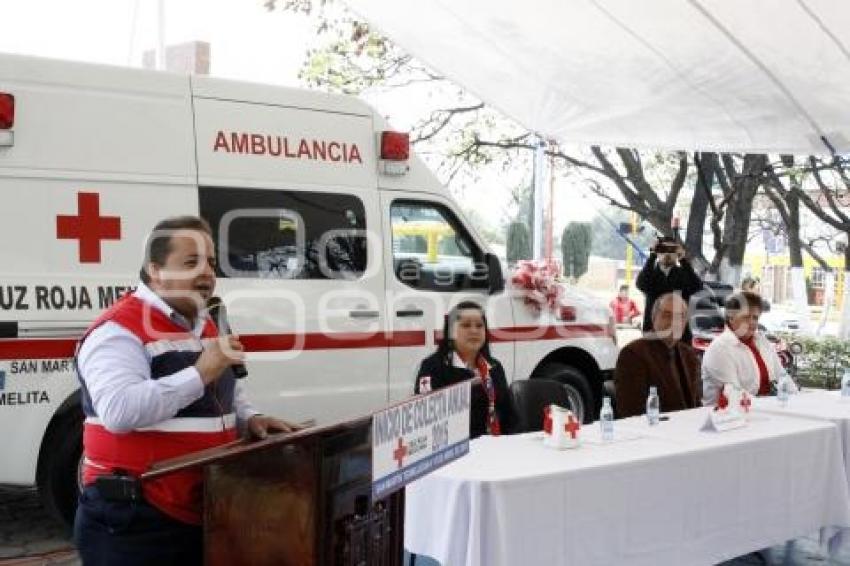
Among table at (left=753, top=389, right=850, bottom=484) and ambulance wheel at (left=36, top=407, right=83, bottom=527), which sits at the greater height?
table at (left=753, top=389, right=850, bottom=484)

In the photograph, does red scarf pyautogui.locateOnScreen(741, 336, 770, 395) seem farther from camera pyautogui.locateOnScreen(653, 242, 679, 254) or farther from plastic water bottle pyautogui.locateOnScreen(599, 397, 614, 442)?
camera pyautogui.locateOnScreen(653, 242, 679, 254)

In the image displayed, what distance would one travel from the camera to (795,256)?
17.5 meters

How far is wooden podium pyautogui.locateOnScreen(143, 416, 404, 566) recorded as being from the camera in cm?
203

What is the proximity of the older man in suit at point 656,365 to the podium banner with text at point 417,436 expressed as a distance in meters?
2.99

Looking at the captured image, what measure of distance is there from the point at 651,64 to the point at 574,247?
16.7 meters

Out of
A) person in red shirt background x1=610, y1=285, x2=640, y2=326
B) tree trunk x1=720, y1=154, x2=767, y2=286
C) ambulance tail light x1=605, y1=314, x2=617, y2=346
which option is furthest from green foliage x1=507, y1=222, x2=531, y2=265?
ambulance tail light x1=605, y1=314, x2=617, y2=346

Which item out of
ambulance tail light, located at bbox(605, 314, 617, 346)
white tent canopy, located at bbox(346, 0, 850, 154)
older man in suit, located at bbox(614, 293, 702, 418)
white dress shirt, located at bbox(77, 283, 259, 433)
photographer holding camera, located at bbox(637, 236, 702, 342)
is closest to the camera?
white dress shirt, located at bbox(77, 283, 259, 433)

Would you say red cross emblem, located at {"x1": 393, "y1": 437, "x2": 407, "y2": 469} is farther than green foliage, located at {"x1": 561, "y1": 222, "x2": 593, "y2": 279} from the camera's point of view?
No

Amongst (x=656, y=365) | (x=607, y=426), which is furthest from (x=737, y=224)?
(x=607, y=426)

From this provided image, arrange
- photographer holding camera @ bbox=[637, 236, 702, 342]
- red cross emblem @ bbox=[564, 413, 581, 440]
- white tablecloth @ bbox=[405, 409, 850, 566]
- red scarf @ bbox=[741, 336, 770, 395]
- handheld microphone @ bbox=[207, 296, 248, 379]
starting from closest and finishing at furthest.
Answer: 1. handheld microphone @ bbox=[207, 296, 248, 379]
2. white tablecloth @ bbox=[405, 409, 850, 566]
3. red cross emblem @ bbox=[564, 413, 581, 440]
4. red scarf @ bbox=[741, 336, 770, 395]
5. photographer holding camera @ bbox=[637, 236, 702, 342]

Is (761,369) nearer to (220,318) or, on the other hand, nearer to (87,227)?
(87,227)

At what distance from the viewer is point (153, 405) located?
2145 millimetres

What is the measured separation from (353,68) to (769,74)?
398 inches

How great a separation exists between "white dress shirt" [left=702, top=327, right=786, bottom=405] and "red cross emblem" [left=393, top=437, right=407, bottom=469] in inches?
155
